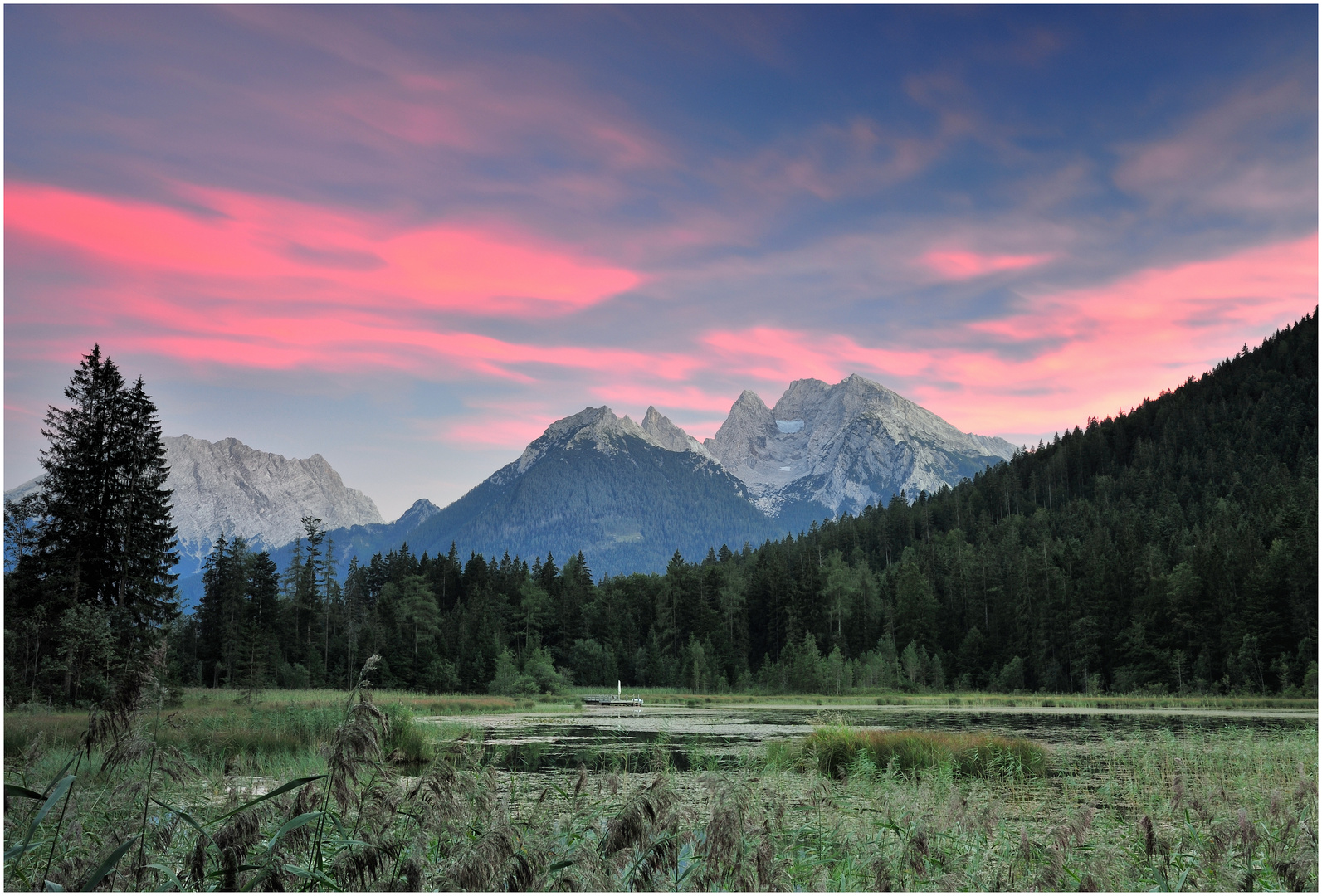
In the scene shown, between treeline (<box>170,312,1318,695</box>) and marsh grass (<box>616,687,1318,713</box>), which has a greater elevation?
treeline (<box>170,312,1318,695</box>)

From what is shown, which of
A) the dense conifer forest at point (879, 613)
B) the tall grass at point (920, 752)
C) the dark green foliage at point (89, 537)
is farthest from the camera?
the dense conifer forest at point (879, 613)

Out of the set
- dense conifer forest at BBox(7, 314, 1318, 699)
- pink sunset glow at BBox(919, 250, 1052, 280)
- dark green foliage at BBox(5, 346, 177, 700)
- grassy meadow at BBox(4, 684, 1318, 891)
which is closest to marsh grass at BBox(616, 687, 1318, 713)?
dense conifer forest at BBox(7, 314, 1318, 699)

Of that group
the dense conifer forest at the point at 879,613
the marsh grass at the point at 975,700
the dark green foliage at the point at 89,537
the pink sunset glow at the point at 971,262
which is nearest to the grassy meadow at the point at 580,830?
the pink sunset glow at the point at 971,262

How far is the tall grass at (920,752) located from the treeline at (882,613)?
184ft

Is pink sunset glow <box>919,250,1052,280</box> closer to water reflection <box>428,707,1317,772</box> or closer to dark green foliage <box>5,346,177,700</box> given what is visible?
water reflection <box>428,707,1317,772</box>

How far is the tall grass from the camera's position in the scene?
2309 centimetres

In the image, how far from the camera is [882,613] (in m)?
125

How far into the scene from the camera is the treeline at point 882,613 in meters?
88.6

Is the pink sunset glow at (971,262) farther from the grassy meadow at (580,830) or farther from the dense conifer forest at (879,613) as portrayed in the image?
the dense conifer forest at (879,613)

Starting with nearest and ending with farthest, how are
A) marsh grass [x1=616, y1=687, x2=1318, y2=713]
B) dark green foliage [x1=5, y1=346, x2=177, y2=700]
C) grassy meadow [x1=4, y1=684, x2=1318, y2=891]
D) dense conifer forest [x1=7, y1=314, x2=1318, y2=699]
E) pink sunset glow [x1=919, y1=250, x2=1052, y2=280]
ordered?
grassy meadow [x1=4, y1=684, x2=1318, y2=891]
pink sunset glow [x1=919, y1=250, x2=1052, y2=280]
dark green foliage [x1=5, y1=346, x2=177, y2=700]
marsh grass [x1=616, y1=687, x2=1318, y2=713]
dense conifer forest [x1=7, y1=314, x2=1318, y2=699]

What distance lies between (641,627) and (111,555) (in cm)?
9544

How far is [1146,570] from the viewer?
101250mm

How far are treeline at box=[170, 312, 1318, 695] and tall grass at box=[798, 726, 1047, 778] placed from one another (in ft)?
184

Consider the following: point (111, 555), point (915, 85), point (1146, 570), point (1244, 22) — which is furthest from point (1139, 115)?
point (1146, 570)
